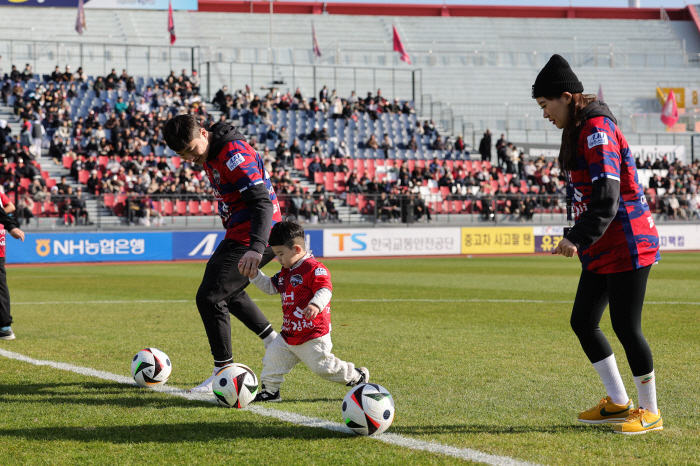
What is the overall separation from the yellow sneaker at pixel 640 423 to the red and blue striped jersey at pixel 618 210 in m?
0.88

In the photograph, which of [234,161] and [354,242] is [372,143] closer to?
[354,242]

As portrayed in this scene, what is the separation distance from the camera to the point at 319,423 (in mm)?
4727

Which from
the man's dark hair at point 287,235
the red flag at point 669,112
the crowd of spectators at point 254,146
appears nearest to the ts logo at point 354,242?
the crowd of spectators at point 254,146

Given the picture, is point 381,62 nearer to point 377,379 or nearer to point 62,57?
point 62,57

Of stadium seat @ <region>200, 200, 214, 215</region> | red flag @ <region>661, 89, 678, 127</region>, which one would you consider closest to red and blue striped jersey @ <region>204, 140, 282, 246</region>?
stadium seat @ <region>200, 200, 214, 215</region>

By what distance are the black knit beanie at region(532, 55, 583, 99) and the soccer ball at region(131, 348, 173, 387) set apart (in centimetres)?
350

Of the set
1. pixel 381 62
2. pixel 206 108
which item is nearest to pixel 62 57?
pixel 206 108

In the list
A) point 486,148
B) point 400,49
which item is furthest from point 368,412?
point 400,49

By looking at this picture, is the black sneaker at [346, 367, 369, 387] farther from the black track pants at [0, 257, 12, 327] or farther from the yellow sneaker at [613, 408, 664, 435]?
the black track pants at [0, 257, 12, 327]

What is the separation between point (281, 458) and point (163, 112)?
2937cm

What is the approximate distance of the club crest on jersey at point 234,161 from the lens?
5281mm

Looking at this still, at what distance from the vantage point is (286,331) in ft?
17.0

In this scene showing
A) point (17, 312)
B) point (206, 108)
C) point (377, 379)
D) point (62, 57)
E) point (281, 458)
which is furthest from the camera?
point (62, 57)

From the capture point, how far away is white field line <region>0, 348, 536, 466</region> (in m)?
3.91
